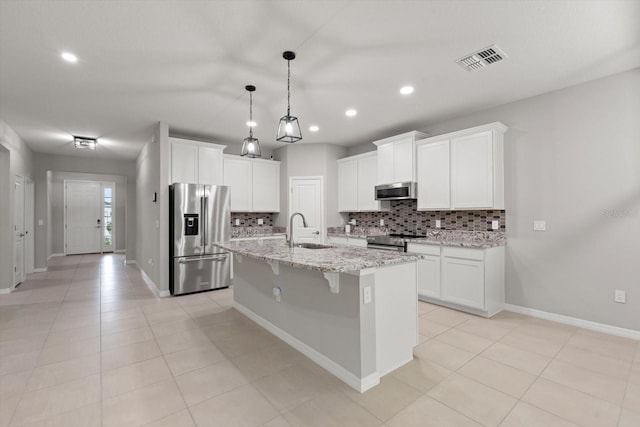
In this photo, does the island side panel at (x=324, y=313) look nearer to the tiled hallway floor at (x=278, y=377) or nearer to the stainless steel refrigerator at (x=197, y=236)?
the tiled hallway floor at (x=278, y=377)

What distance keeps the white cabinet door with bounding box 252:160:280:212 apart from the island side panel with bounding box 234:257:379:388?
Answer: 2.79 m

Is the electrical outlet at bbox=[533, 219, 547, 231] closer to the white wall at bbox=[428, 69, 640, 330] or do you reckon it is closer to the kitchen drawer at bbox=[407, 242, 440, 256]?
the white wall at bbox=[428, 69, 640, 330]

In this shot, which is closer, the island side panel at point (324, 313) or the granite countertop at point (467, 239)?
the island side panel at point (324, 313)

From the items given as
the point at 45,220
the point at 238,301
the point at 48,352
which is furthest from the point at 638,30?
the point at 45,220

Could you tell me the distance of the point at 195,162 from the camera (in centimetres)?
500

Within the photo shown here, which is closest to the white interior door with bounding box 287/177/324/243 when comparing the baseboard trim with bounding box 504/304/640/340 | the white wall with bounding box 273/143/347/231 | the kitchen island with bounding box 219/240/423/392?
the white wall with bounding box 273/143/347/231

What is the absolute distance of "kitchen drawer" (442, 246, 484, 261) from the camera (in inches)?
140

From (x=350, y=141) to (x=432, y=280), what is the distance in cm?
314

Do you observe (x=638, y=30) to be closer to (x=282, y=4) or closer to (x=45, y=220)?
(x=282, y=4)

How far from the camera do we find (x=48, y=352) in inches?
107

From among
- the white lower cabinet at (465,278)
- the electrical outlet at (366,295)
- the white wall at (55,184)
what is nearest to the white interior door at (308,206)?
the white lower cabinet at (465,278)

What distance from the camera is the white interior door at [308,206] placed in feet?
19.2

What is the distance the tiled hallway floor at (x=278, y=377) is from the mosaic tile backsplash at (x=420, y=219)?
1244 millimetres

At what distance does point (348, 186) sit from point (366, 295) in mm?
3927
